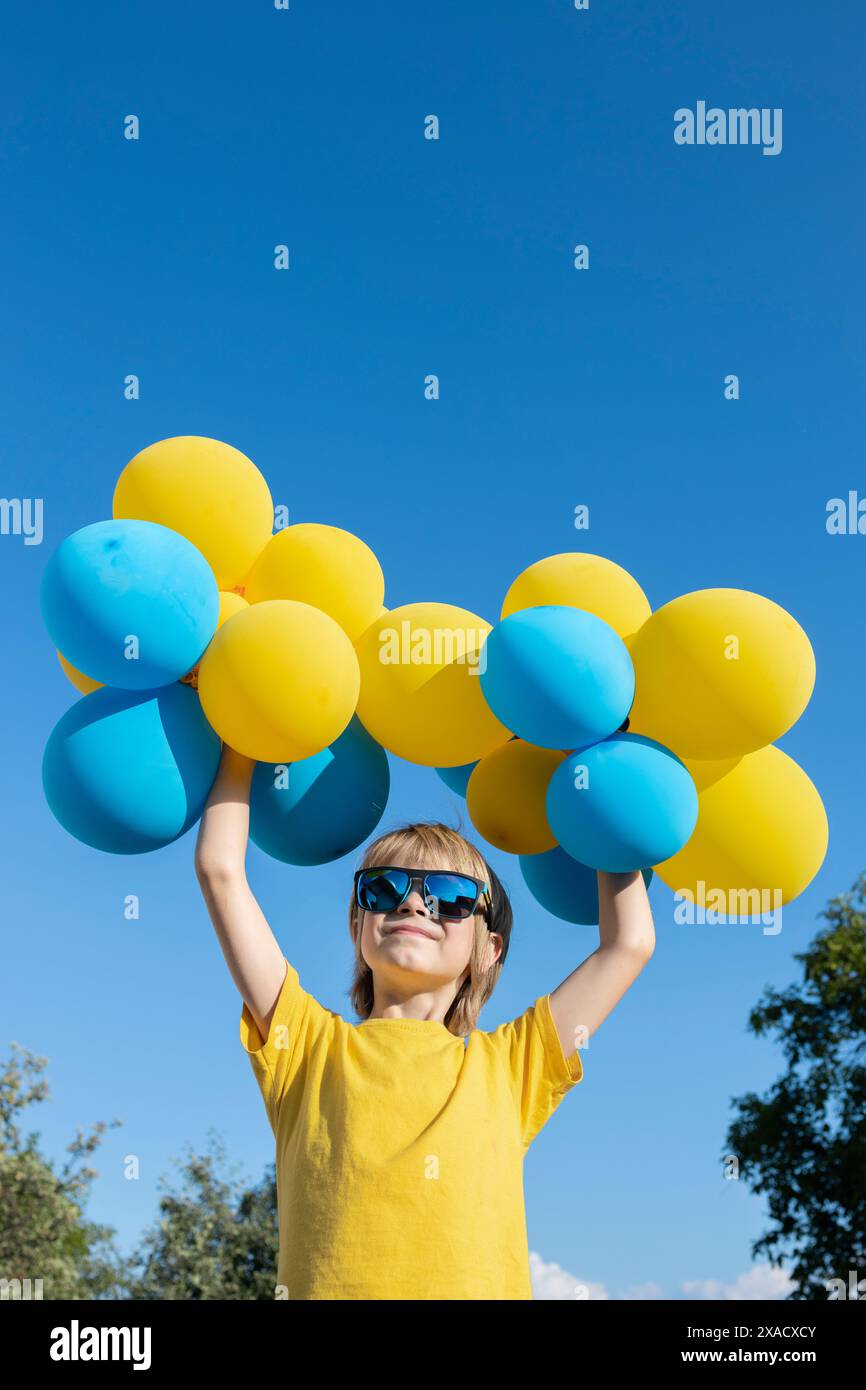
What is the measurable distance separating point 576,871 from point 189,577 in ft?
4.58

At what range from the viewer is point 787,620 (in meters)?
3.24

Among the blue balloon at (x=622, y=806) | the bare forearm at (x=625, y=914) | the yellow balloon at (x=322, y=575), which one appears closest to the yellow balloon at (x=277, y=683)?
the yellow balloon at (x=322, y=575)

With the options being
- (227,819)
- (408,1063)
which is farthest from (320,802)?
(408,1063)

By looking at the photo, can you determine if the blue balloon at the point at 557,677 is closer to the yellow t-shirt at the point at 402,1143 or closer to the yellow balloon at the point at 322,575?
the yellow balloon at the point at 322,575

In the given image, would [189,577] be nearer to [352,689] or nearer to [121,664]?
[121,664]

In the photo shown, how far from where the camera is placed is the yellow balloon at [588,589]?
3.46 m

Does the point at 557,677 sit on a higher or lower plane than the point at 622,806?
higher

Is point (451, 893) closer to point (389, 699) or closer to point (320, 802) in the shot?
point (320, 802)

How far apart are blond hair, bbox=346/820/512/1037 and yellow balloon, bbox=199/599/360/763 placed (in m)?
0.48

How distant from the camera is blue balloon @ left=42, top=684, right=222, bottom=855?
306 cm

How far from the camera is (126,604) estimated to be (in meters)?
2.97

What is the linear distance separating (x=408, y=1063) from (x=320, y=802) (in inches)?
28.8
